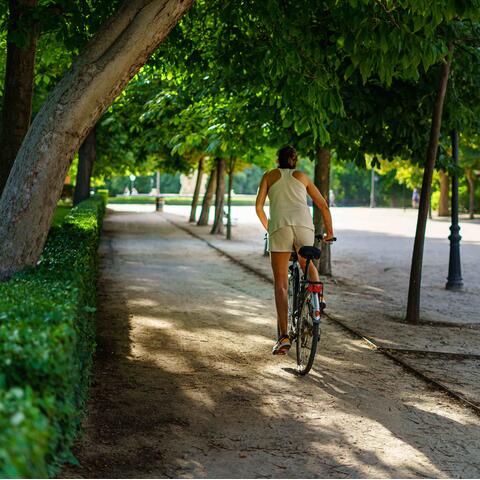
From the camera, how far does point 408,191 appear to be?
95.2 m

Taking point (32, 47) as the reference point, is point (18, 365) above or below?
below

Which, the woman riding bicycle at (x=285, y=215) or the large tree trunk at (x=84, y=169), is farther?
the large tree trunk at (x=84, y=169)

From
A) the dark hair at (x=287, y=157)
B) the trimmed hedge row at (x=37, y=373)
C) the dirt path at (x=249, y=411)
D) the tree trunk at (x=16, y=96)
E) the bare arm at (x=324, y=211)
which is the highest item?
the tree trunk at (x=16, y=96)

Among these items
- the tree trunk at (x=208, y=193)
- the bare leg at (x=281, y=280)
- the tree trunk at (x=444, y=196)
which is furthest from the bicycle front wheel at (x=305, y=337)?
the tree trunk at (x=444, y=196)

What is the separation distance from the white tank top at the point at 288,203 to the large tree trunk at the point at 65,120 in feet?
5.50

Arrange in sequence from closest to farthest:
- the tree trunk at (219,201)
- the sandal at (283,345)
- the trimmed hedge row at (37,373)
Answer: the trimmed hedge row at (37,373) → the sandal at (283,345) → the tree trunk at (219,201)

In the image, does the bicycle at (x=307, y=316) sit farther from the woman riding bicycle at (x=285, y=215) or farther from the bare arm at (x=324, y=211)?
the bare arm at (x=324, y=211)

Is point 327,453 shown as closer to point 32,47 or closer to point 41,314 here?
point 41,314

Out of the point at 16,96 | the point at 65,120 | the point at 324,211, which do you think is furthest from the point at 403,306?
the point at 65,120

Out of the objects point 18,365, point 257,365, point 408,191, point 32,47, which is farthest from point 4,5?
point 408,191

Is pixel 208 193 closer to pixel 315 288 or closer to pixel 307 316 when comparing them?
pixel 307 316

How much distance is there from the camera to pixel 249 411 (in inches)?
243

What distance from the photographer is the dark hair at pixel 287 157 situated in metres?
7.74

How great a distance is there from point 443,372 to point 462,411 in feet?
4.78
